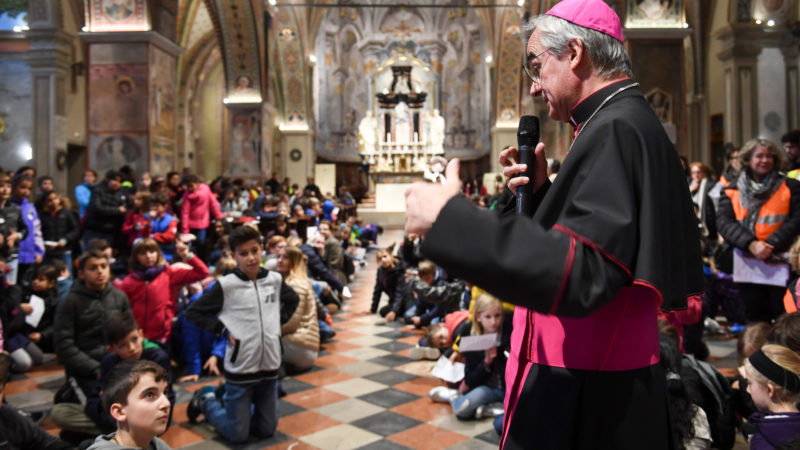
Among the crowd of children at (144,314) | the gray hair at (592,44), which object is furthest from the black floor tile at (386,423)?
the gray hair at (592,44)

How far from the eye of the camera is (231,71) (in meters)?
16.9

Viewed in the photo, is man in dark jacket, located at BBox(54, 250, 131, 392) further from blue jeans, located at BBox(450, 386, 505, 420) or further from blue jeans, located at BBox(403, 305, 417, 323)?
blue jeans, located at BBox(403, 305, 417, 323)

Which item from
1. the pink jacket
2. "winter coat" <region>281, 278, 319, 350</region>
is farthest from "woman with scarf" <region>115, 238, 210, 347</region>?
the pink jacket

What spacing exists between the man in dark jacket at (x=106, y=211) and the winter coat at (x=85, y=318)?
3398 millimetres

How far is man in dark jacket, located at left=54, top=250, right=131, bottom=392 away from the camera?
4359mm

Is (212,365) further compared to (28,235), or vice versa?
(28,235)

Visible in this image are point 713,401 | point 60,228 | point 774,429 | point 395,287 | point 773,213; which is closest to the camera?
point 774,429

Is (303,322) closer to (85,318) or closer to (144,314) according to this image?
(144,314)

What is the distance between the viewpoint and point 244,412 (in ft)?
13.0

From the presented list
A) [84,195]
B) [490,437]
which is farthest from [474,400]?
[84,195]

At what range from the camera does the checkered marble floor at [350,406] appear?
3.90 m

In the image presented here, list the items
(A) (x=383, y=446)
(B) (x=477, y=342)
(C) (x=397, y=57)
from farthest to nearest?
(C) (x=397, y=57)
(B) (x=477, y=342)
(A) (x=383, y=446)

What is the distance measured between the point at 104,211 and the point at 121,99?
A: 4.30 meters

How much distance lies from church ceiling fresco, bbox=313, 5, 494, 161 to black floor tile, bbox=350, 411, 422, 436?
2618 centimetres
